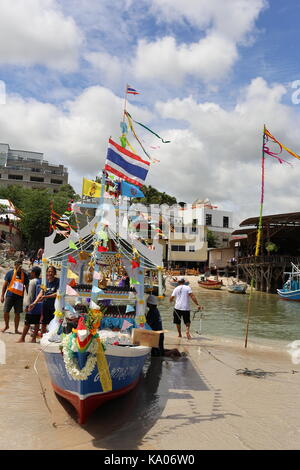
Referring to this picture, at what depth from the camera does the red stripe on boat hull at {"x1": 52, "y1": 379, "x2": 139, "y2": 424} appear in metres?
5.73

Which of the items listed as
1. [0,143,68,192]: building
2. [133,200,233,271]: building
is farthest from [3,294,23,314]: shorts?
[0,143,68,192]: building

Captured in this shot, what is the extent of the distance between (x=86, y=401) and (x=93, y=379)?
0.34 meters

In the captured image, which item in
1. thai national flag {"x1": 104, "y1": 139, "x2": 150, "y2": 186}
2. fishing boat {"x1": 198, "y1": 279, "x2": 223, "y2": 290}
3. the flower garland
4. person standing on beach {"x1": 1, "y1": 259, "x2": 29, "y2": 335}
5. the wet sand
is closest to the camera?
the wet sand

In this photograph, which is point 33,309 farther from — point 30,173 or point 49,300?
point 30,173

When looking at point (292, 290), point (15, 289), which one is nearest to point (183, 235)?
point (292, 290)

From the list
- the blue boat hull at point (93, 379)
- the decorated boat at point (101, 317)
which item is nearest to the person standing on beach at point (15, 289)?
the decorated boat at point (101, 317)

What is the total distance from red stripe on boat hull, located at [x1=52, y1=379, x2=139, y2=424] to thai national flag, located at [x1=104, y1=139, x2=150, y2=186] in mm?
4041

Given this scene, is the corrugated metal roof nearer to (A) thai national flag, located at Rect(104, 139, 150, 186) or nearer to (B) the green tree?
(B) the green tree

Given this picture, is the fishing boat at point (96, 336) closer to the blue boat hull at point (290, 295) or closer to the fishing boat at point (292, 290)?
the blue boat hull at point (290, 295)

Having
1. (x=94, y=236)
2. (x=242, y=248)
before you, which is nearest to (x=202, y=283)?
(x=242, y=248)

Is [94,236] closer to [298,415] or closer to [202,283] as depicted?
[298,415]

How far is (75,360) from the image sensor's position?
573 centimetres

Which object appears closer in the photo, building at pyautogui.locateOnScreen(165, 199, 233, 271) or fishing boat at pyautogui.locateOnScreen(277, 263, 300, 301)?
fishing boat at pyautogui.locateOnScreen(277, 263, 300, 301)

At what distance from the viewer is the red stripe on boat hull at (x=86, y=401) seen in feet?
18.8
